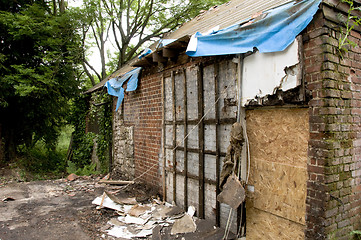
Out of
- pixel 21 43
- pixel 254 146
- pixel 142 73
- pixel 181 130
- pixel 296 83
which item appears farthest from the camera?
pixel 21 43

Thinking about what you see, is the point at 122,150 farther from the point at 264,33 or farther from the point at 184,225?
the point at 264,33

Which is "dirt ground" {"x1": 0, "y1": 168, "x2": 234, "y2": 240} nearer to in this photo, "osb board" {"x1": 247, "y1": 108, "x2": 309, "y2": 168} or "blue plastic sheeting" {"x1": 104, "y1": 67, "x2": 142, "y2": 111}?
"osb board" {"x1": 247, "y1": 108, "x2": 309, "y2": 168}

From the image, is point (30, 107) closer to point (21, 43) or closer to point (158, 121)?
point (21, 43)

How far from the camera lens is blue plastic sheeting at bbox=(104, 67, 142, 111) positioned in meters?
6.71

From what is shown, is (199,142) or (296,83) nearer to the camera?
(296,83)

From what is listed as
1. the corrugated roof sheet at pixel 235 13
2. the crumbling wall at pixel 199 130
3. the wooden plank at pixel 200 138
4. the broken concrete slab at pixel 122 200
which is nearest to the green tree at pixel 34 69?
the broken concrete slab at pixel 122 200

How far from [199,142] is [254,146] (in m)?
1.16

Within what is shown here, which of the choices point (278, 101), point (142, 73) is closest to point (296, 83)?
point (278, 101)

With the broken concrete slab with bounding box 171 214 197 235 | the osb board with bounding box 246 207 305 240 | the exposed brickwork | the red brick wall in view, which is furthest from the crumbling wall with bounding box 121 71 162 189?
the exposed brickwork

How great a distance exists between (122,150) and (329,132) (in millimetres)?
6173

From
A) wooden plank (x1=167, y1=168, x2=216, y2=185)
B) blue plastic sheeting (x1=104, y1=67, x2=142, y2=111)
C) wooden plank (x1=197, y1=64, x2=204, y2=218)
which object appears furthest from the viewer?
blue plastic sheeting (x1=104, y1=67, x2=142, y2=111)

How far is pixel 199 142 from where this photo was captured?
453 cm

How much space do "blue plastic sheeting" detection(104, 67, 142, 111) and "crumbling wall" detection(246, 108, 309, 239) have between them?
153 inches

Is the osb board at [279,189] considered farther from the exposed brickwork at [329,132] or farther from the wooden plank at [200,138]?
the wooden plank at [200,138]
